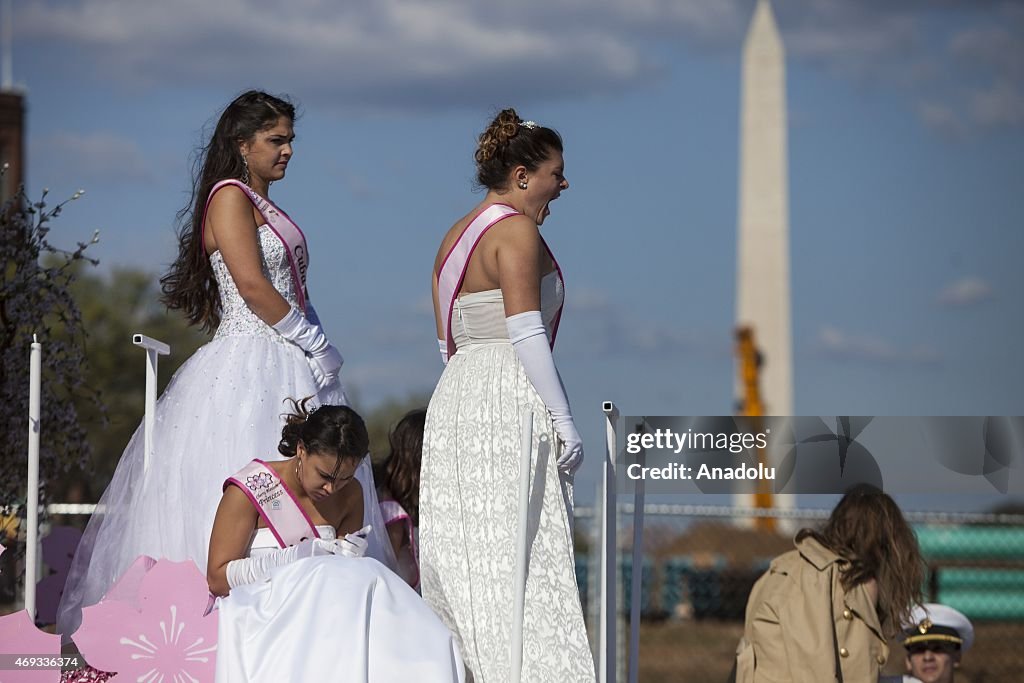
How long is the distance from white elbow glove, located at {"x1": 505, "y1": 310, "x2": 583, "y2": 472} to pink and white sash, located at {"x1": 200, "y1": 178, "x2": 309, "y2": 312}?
122cm

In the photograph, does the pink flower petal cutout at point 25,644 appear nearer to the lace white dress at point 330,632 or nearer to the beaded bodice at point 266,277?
the lace white dress at point 330,632

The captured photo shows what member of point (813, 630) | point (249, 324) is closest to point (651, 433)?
point (813, 630)

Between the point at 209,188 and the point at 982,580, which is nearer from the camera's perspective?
the point at 209,188

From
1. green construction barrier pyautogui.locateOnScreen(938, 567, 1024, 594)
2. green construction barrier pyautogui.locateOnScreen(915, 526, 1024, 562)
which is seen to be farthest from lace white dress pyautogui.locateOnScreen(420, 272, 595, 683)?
green construction barrier pyautogui.locateOnScreen(915, 526, 1024, 562)

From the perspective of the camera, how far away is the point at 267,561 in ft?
13.7

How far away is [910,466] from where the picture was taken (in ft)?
14.4

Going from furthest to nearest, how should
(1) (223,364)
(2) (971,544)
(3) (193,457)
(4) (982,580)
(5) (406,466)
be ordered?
1. (2) (971,544)
2. (4) (982,580)
3. (5) (406,466)
4. (1) (223,364)
5. (3) (193,457)

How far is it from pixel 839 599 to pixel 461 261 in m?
1.86

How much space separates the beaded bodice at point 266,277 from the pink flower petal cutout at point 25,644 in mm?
1213

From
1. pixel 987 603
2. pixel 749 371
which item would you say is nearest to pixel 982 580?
pixel 987 603

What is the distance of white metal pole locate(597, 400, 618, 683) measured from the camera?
13.1 feet

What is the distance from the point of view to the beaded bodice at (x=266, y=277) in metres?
4.97

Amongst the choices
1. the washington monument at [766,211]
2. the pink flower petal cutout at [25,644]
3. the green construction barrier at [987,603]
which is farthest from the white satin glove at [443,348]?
the washington monument at [766,211]

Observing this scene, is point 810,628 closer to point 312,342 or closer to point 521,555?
point 521,555
